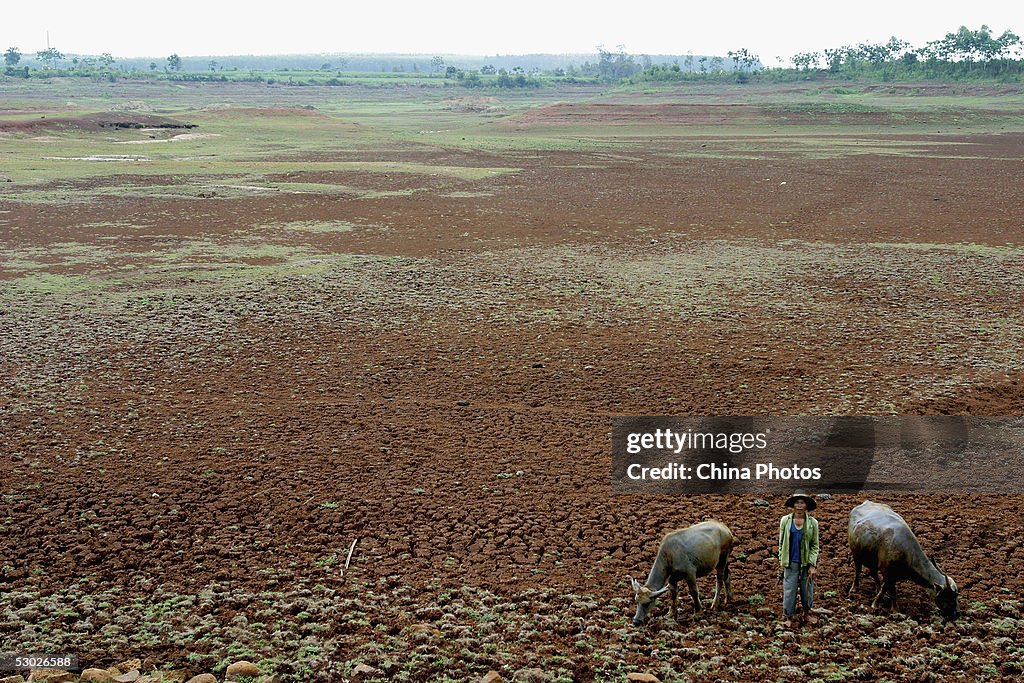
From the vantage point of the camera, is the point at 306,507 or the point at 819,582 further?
the point at 306,507

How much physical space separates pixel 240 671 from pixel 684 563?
2.81 metres

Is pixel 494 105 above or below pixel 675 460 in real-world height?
above

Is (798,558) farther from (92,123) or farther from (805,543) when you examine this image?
(92,123)

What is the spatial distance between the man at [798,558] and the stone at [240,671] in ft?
10.9

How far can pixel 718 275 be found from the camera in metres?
→ 16.4

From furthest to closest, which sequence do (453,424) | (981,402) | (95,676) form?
1. (981,402)
2. (453,424)
3. (95,676)

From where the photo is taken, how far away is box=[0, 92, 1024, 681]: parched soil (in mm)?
5715

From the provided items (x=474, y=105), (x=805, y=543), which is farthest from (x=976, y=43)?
(x=805, y=543)

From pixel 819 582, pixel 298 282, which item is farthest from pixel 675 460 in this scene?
pixel 298 282

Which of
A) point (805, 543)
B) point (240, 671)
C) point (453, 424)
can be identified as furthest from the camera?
point (453, 424)

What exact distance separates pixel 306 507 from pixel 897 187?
2580cm

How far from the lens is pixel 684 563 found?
5.70m

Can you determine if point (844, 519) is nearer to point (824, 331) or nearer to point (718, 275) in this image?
point (824, 331)

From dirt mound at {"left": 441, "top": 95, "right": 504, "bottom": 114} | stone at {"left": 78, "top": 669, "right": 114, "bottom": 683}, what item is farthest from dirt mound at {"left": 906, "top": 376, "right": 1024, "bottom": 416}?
dirt mound at {"left": 441, "top": 95, "right": 504, "bottom": 114}
